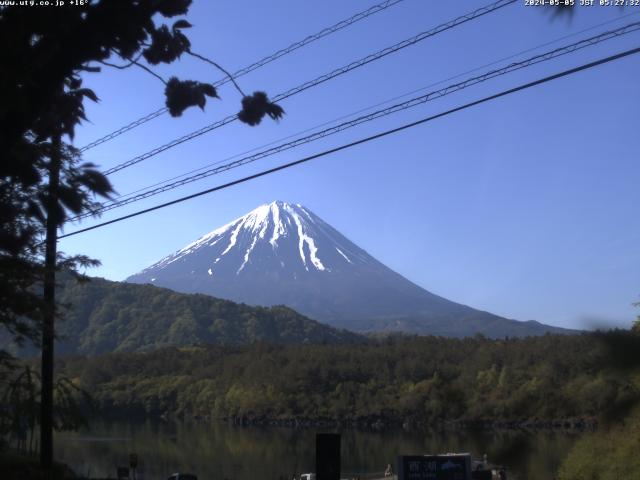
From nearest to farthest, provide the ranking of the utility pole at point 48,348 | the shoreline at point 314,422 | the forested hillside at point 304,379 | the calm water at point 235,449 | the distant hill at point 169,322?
the utility pole at point 48,348, the calm water at point 235,449, the shoreline at point 314,422, the forested hillside at point 304,379, the distant hill at point 169,322

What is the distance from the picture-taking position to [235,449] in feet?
193

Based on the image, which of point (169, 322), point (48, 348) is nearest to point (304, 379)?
point (169, 322)

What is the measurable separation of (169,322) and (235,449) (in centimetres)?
9340

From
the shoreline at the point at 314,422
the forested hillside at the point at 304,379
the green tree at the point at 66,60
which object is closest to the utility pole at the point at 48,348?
the green tree at the point at 66,60

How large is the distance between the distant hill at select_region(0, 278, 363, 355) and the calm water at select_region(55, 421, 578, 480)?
58.7 m

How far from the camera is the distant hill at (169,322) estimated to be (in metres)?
140

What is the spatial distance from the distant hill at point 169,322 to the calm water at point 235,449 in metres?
58.7

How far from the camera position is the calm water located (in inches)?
1649

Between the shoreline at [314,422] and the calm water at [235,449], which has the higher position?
the calm water at [235,449]

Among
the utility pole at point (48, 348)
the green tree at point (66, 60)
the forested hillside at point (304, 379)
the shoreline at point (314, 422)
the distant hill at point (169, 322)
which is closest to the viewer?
the green tree at point (66, 60)

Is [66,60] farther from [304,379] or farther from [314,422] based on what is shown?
[304,379]

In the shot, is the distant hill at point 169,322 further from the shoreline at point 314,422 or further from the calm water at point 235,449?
the calm water at point 235,449

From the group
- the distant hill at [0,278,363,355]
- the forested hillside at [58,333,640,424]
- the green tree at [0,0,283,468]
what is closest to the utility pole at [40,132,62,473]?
the green tree at [0,0,283,468]

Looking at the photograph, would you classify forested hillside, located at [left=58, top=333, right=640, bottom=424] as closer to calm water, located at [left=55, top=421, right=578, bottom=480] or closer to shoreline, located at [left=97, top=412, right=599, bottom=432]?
shoreline, located at [left=97, top=412, right=599, bottom=432]
